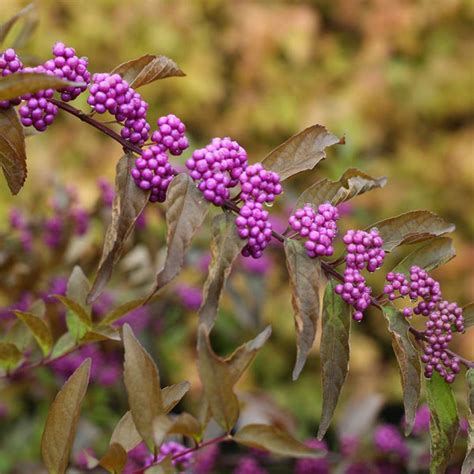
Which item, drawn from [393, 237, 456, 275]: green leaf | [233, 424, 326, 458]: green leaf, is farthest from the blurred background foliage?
[233, 424, 326, 458]: green leaf

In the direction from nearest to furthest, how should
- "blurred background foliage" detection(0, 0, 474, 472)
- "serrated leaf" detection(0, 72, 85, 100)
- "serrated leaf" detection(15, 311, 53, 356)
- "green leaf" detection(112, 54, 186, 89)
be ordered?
"serrated leaf" detection(0, 72, 85, 100), "green leaf" detection(112, 54, 186, 89), "serrated leaf" detection(15, 311, 53, 356), "blurred background foliage" detection(0, 0, 474, 472)

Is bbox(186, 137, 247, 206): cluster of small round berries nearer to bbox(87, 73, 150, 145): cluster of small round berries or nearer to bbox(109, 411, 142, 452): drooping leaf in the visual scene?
bbox(87, 73, 150, 145): cluster of small round berries

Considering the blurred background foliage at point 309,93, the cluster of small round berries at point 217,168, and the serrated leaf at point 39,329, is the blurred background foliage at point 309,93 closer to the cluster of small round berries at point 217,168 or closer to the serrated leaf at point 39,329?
the serrated leaf at point 39,329

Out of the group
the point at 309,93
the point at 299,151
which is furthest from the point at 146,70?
the point at 309,93

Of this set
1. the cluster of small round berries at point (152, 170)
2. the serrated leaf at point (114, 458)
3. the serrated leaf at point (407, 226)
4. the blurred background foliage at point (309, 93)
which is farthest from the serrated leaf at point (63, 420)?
the blurred background foliage at point (309, 93)

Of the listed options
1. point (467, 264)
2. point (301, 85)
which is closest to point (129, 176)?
point (467, 264)

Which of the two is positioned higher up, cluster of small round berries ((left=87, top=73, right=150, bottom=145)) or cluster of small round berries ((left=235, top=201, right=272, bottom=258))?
cluster of small round berries ((left=87, top=73, right=150, bottom=145))

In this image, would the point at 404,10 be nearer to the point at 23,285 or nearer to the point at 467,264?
the point at 467,264

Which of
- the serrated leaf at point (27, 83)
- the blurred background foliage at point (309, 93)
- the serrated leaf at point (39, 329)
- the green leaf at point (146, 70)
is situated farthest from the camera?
the blurred background foliage at point (309, 93)
